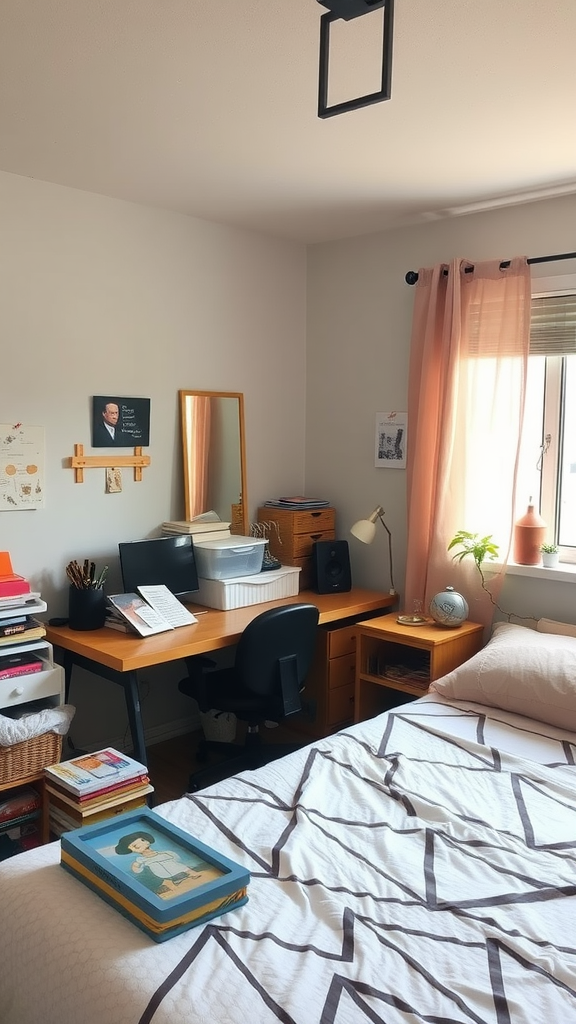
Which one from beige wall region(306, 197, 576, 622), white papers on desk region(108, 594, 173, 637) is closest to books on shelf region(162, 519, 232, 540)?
white papers on desk region(108, 594, 173, 637)

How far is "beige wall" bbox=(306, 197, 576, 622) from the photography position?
3.39 m

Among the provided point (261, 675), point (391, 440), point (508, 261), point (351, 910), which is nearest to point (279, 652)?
point (261, 675)

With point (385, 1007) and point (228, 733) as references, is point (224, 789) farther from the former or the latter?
point (228, 733)

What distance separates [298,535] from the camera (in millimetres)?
3848

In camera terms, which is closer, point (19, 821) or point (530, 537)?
point (19, 821)

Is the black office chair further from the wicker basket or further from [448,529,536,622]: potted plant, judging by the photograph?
[448,529,536,622]: potted plant

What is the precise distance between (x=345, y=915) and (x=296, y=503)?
248 centimetres

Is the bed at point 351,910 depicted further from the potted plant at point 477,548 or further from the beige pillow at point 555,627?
the potted plant at point 477,548

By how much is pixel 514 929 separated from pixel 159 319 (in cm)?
278

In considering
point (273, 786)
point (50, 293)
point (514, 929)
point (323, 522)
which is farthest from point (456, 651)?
point (50, 293)

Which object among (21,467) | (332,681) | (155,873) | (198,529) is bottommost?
(332,681)

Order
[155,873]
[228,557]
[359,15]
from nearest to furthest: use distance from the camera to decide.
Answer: [359,15] → [155,873] → [228,557]

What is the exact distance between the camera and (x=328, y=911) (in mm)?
1595

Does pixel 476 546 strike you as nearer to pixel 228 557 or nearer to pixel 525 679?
pixel 525 679
